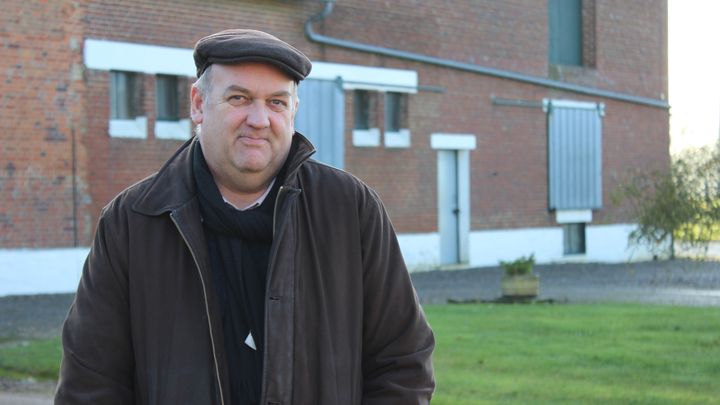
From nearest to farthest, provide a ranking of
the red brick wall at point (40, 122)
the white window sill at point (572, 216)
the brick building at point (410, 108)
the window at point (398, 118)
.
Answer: the red brick wall at point (40, 122) < the brick building at point (410, 108) < the window at point (398, 118) < the white window sill at point (572, 216)

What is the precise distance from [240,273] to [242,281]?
0.02m

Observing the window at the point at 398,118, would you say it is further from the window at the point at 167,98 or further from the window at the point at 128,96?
the window at the point at 128,96

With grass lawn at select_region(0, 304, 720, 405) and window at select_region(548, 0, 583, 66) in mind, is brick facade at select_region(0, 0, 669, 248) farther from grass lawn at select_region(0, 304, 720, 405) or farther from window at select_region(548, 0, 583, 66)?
grass lawn at select_region(0, 304, 720, 405)

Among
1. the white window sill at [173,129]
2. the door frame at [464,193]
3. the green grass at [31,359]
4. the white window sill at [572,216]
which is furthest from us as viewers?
the white window sill at [572,216]

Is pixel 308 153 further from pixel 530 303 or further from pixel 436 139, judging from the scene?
pixel 436 139

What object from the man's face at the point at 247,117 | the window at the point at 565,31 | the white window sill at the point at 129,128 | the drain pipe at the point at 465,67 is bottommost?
the man's face at the point at 247,117

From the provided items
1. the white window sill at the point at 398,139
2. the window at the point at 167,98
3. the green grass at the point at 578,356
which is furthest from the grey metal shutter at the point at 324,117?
the green grass at the point at 578,356

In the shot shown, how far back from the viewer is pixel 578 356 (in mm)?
10672

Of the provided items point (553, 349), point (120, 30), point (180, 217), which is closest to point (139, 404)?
point (180, 217)

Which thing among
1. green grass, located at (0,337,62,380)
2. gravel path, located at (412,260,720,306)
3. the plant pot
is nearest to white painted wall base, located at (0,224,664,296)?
gravel path, located at (412,260,720,306)

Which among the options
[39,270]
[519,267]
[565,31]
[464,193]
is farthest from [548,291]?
[565,31]

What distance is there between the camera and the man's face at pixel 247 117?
3297 millimetres

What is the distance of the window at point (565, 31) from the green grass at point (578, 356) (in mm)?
13979

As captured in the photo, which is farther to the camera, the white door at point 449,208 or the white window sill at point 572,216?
the white window sill at point 572,216
